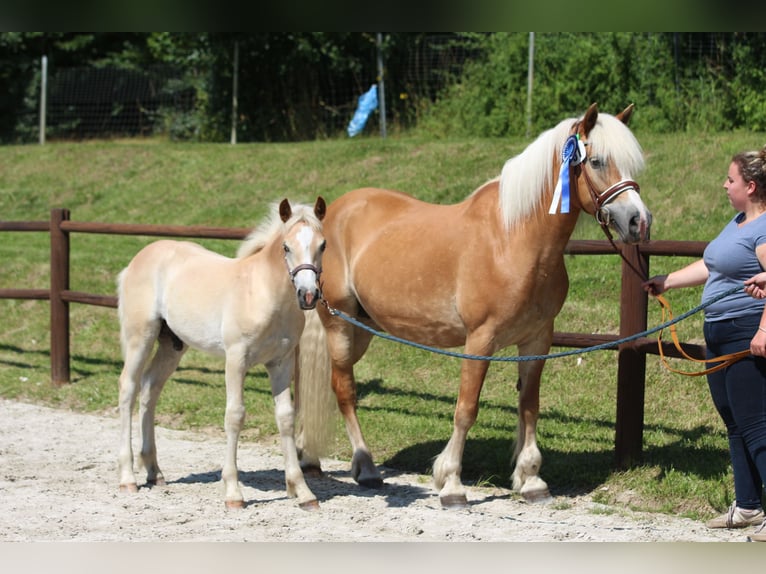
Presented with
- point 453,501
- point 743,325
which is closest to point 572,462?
point 453,501

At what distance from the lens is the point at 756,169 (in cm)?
405

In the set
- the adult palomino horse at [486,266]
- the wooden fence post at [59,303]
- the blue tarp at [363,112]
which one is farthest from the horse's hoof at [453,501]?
the blue tarp at [363,112]

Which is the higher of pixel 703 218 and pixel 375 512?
pixel 703 218

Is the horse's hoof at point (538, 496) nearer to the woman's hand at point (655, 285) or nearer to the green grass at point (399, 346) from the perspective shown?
the green grass at point (399, 346)

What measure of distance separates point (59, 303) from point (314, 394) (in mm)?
3639

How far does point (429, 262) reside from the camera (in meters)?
5.24

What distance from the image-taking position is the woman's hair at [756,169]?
4051 mm

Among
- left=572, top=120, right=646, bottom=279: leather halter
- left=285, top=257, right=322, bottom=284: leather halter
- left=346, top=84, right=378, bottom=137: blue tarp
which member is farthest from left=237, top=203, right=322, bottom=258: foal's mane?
left=346, top=84, right=378, bottom=137: blue tarp

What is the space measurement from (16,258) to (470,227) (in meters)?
8.80

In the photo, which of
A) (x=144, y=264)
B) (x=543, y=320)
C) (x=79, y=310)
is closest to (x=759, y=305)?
(x=543, y=320)

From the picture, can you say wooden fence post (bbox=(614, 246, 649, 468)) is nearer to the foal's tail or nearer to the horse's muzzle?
the foal's tail

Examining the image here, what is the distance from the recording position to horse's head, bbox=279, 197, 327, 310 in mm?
4480
